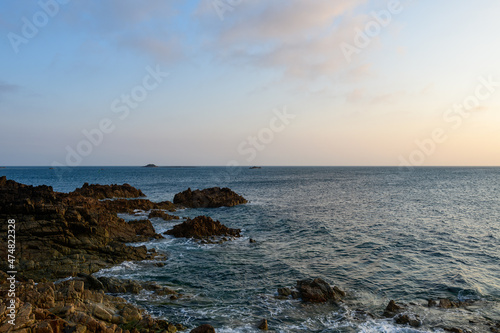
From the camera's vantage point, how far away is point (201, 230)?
33781 millimetres

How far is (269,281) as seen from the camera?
20.7 meters

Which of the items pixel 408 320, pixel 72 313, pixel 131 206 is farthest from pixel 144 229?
pixel 408 320

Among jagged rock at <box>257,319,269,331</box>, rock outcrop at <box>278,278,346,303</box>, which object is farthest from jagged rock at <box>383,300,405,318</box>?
jagged rock at <box>257,319,269,331</box>

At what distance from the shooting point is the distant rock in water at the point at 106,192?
61812 millimetres

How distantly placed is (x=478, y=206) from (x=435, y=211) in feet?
44.4

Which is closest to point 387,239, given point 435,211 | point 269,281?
point 269,281

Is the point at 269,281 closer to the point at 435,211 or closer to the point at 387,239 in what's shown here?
the point at 387,239

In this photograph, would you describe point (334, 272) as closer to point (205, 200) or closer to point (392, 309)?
point (392, 309)

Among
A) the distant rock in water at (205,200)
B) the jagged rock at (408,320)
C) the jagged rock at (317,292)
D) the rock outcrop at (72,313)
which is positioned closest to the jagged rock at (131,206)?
the distant rock in water at (205,200)

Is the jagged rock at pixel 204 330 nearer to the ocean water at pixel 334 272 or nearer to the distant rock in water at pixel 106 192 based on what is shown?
the ocean water at pixel 334 272

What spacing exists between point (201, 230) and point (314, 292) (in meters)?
18.6

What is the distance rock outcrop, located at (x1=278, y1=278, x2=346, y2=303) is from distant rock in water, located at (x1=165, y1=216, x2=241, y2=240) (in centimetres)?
1618

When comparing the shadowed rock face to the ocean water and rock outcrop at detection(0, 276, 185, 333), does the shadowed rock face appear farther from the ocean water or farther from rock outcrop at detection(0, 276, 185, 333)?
rock outcrop at detection(0, 276, 185, 333)

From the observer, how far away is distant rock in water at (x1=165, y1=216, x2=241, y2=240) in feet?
110
